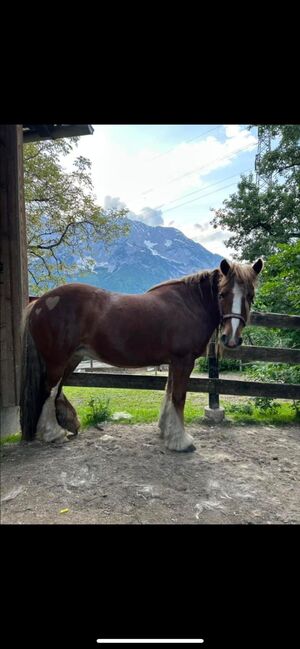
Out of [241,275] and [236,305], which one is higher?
[241,275]

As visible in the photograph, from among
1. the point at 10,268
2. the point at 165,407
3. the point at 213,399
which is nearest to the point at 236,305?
the point at 165,407

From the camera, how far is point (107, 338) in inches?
113

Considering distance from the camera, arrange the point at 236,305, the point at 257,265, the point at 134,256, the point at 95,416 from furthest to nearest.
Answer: the point at 134,256, the point at 95,416, the point at 257,265, the point at 236,305

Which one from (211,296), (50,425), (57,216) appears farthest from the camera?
(57,216)

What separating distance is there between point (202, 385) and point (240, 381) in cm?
47

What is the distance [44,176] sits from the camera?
22.9 feet

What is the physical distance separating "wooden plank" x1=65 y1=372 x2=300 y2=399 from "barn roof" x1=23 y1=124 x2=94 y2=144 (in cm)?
294

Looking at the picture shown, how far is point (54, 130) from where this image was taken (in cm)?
376

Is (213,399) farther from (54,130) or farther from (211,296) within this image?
(54,130)

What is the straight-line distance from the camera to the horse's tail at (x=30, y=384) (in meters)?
2.94

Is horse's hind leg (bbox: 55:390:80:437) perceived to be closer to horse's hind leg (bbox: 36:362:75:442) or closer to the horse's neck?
horse's hind leg (bbox: 36:362:75:442)

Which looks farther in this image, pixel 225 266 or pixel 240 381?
pixel 240 381

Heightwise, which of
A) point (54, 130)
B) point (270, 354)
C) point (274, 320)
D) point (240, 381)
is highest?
point (54, 130)
